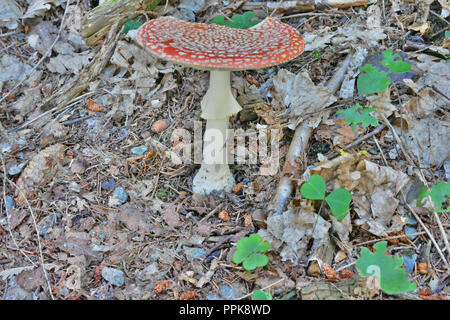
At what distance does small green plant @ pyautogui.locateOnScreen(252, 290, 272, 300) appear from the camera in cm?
292

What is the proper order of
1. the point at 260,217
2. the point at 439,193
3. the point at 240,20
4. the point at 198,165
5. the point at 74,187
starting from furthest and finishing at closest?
the point at 240,20 < the point at 198,165 < the point at 74,187 < the point at 260,217 < the point at 439,193

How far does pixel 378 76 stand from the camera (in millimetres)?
3771

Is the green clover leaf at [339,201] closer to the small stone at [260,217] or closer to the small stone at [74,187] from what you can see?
the small stone at [260,217]

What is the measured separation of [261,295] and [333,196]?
3.24 feet

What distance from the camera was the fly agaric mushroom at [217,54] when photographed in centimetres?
306

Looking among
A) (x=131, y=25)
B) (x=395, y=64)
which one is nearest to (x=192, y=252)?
(x=395, y=64)

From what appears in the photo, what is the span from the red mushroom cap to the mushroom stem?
482 millimetres

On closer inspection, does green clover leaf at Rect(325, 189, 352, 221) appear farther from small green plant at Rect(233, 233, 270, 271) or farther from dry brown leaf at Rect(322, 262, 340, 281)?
small green plant at Rect(233, 233, 270, 271)

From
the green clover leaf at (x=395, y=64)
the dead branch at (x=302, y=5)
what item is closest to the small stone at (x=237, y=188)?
the green clover leaf at (x=395, y=64)

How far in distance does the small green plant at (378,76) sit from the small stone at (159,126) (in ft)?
7.19

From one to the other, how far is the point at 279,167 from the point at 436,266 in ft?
5.44

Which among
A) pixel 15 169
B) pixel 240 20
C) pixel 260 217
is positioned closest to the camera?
pixel 260 217

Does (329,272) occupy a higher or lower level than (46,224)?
higher

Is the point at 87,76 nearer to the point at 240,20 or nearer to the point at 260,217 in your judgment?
the point at 240,20
